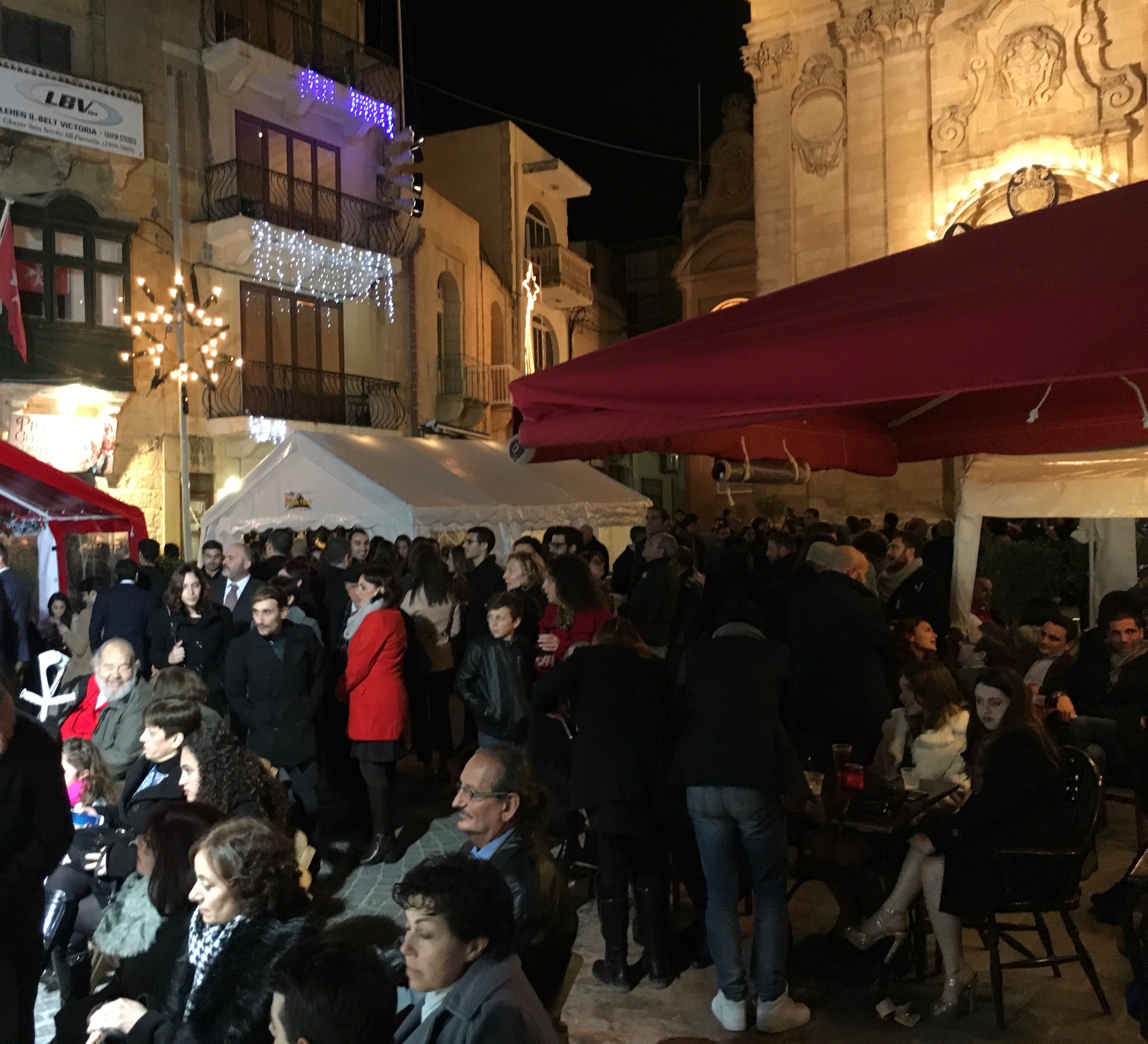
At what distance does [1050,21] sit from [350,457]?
1596 cm

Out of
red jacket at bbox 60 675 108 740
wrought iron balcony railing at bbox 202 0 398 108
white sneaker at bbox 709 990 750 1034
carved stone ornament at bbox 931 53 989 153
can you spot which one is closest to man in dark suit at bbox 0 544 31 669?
red jacket at bbox 60 675 108 740

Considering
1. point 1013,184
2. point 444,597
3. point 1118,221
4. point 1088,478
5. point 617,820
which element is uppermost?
point 1013,184

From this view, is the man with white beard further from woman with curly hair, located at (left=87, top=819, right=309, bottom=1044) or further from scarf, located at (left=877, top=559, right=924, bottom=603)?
scarf, located at (left=877, top=559, right=924, bottom=603)

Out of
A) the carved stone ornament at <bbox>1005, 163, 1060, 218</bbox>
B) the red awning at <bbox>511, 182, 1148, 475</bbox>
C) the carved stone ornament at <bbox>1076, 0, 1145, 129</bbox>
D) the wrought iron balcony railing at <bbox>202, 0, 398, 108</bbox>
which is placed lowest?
the red awning at <bbox>511, 182, 1148, 475</bbox>

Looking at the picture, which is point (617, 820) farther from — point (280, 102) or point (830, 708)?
point (280, 102)

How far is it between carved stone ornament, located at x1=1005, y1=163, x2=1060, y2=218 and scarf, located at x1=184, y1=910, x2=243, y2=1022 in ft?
63.3

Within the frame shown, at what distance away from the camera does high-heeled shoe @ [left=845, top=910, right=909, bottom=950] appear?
13.6 ft

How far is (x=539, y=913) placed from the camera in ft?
9.38

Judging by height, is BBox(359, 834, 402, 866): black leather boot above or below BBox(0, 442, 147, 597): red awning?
below

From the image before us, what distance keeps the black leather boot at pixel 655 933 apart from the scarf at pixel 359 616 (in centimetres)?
247

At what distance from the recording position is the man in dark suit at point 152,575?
25.2 feet

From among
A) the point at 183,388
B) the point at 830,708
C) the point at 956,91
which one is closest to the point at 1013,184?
the point at 956,91

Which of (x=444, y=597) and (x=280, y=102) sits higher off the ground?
(x=280, y=102)

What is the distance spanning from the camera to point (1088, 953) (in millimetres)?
4383
